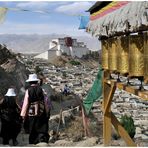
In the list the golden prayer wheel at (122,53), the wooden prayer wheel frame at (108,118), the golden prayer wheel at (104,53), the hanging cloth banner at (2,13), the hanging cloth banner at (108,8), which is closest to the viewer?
the hanging cloth banner at (108,8)

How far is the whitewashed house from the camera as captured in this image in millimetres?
95312

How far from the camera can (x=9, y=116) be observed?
31.5ft

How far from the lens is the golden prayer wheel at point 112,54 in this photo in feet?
32.5

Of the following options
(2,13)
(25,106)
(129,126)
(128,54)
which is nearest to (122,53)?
(128,54)

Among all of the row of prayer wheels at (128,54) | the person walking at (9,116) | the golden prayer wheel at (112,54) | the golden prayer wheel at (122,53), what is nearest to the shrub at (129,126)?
the row of prayer wheels at (128,54)

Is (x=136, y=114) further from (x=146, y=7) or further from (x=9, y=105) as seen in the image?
(x=146, y=7)

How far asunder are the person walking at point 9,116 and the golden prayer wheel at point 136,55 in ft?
8.47

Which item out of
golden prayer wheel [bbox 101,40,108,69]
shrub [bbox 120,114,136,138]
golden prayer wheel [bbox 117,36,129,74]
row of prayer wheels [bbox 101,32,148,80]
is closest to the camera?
row of prayer wheels [bbox 101,32,148,80]

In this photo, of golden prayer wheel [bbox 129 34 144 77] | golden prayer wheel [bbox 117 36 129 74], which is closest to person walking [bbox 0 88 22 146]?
golden prayer wheel [bbox 117 36 129 74]

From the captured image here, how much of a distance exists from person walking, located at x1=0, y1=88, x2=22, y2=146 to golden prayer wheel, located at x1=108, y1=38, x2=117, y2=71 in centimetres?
228

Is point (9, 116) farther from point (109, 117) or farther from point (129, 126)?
point (129, 126)

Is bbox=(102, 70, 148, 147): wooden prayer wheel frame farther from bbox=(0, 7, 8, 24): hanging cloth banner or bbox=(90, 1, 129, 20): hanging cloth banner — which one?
bbox=(0, 7, 8, 24): hanging cloth banner

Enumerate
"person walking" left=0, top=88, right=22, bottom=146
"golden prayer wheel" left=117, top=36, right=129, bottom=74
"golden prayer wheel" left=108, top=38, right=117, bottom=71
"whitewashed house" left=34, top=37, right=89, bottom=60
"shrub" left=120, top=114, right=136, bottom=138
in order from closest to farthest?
1. "golden prayer wheel" left=117, top=36, right=129, bottom=74
2. "person walking" left=0, top=88, right=22, bottom=146
3. "golden prayer wheel" left=108, top=38, right=117, bottom=71
4. "shrub" left=120, top=114, right=136, bottom=138
5. "whitewashed house" left=34, top=37, right=89, bottom=60

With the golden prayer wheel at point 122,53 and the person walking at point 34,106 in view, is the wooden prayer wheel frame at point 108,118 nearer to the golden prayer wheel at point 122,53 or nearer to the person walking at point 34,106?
the golden prayer wheel at point 122,53
